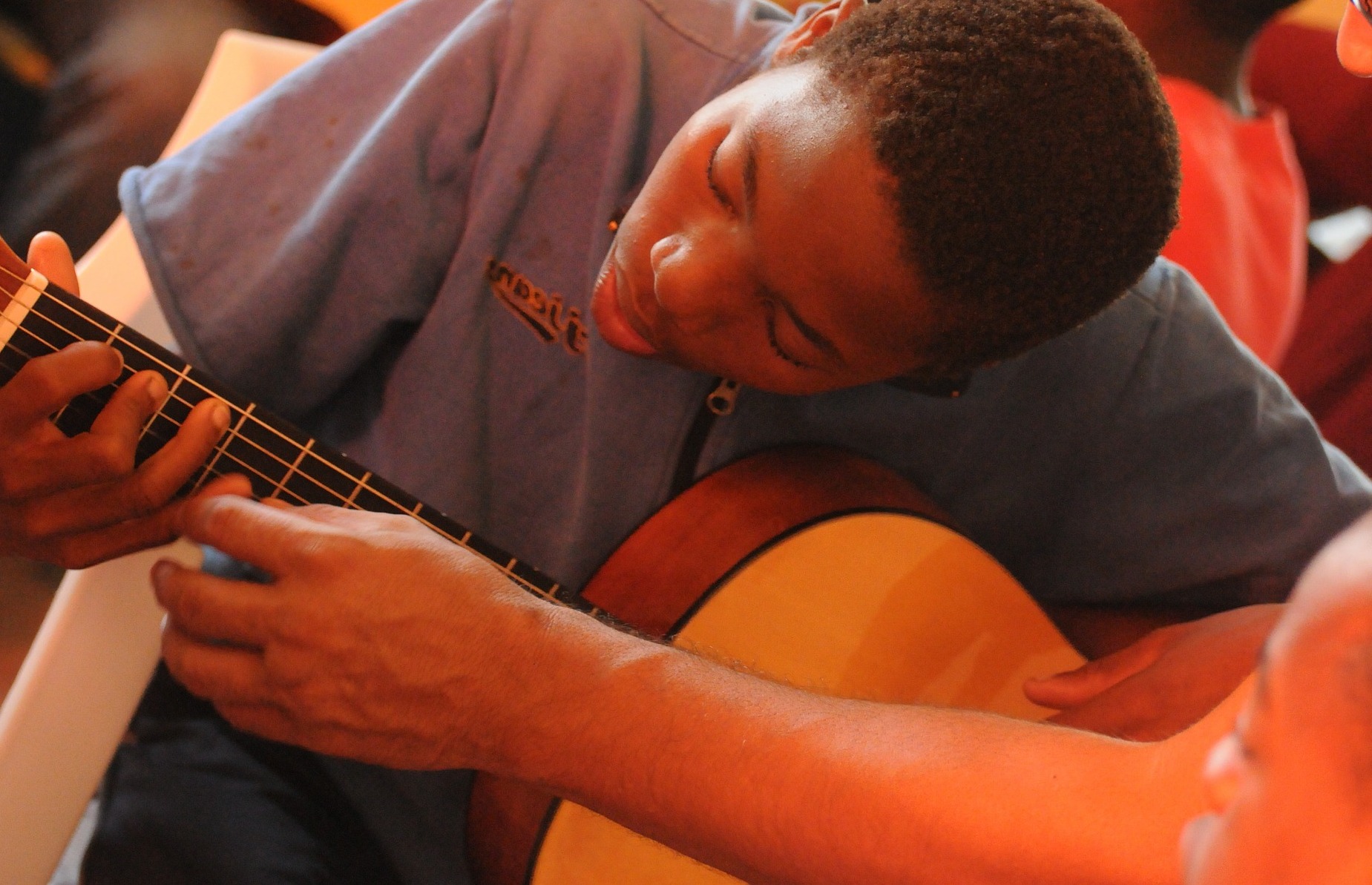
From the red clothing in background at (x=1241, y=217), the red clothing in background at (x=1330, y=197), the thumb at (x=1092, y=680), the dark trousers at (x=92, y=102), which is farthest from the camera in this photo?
the red clothing in background at (x=1330, y=197)

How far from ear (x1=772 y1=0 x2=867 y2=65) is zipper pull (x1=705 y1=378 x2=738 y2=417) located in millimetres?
225

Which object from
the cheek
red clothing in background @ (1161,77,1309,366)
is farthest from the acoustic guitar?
red clothing in background @ (1161,77,1309,366)

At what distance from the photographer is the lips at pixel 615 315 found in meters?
0.65

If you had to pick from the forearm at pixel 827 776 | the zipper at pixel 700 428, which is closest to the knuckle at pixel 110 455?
the forearm at pixel 827 776

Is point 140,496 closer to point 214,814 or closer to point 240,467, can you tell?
point 240,467

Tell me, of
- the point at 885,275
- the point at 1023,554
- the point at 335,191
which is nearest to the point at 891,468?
the point at 1023,554

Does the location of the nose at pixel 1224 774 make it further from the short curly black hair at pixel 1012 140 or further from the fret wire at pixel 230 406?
the fret wire at pixel 230 406

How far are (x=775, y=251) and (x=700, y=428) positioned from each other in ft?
0.76

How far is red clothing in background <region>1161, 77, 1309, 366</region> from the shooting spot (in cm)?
112

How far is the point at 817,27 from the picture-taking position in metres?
0.64

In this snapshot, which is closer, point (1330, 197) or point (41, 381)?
point (41, 381)

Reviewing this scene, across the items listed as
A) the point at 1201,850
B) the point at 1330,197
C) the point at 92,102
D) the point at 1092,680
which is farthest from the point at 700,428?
the point at 1330,197

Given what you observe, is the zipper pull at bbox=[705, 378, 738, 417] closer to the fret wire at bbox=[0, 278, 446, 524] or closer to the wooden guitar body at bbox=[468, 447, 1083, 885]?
the wooden guitar body at bbox=[468, 447, 1083, 885]

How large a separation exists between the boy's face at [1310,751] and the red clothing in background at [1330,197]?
1.21 metres
